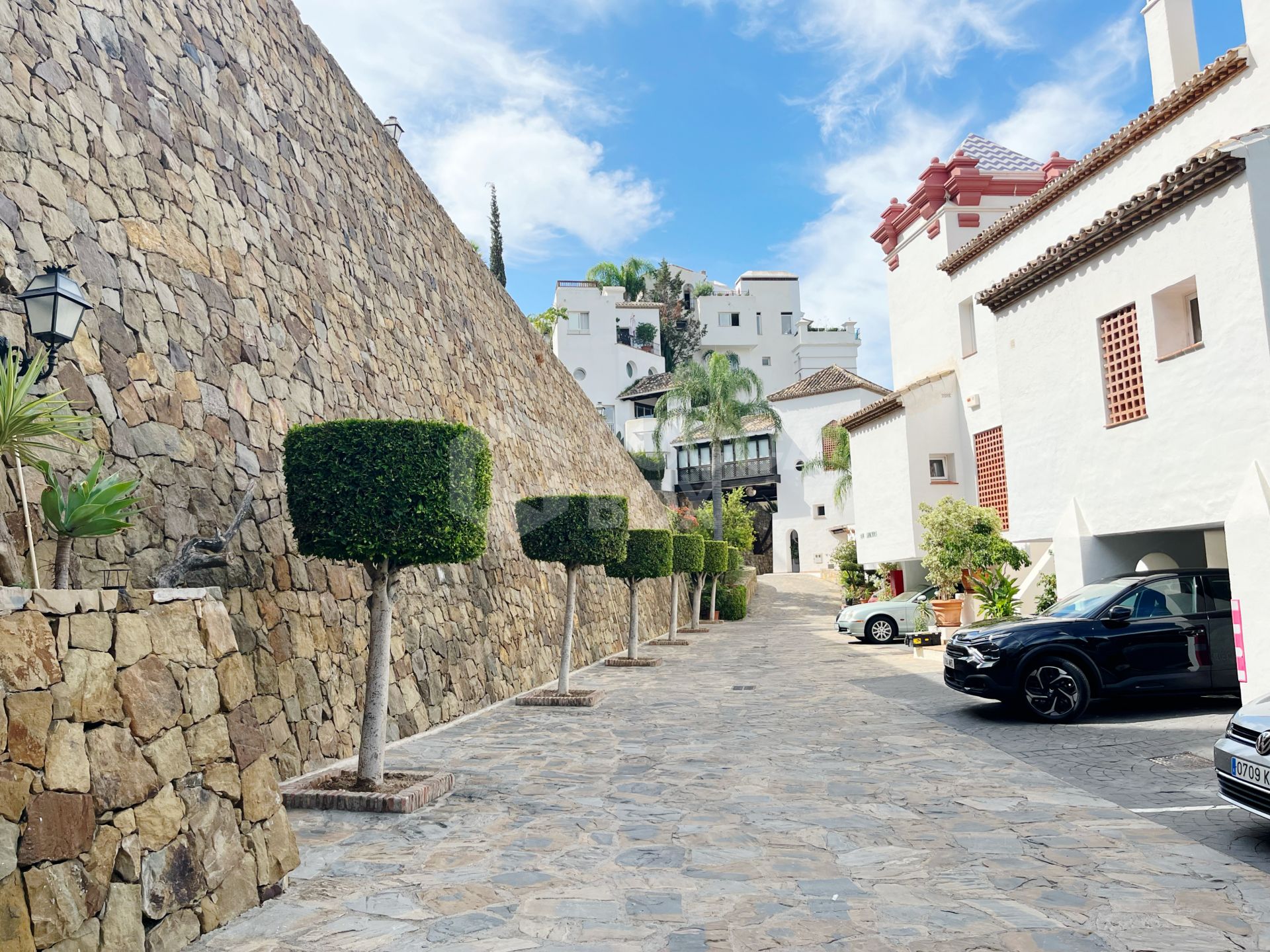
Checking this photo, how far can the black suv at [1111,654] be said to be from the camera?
391 inches

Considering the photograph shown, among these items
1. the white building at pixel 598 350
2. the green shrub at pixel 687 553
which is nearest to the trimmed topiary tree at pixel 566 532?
the green shrub at pixel 687 553

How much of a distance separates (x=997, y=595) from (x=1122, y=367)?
5.53 m

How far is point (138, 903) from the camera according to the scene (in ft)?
12.0

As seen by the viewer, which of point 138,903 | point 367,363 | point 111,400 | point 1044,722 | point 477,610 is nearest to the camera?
point 138,903

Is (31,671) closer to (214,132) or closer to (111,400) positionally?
(111,400)

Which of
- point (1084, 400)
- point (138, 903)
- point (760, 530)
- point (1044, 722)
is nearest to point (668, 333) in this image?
point (760, 530)

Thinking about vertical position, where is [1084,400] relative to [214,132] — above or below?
below

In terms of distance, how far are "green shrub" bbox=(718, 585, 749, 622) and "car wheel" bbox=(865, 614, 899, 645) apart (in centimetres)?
1310

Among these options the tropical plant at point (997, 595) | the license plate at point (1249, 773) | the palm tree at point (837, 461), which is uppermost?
the palm tree at point (837, 461)

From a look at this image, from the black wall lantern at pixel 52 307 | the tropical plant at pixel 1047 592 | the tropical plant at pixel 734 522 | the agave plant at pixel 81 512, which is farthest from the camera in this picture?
the tropical plant at pixel 734 522

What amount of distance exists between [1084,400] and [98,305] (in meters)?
12.8

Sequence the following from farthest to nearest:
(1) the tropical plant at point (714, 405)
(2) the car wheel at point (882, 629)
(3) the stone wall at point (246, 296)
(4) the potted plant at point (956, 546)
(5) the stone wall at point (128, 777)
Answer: (1) the tropical plant at point (714, 405) < (2) the car wheel at point (882, 629) < (4) the potted plant at point (956, 546) < (3) the stone wall at point (246, 296) < (5) the stone wall at point (128, 777)

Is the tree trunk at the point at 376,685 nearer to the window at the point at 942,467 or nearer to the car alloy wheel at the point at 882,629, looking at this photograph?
the car alloy wheel at the point at 882,629

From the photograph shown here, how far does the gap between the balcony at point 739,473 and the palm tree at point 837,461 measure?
2561 millimetres
